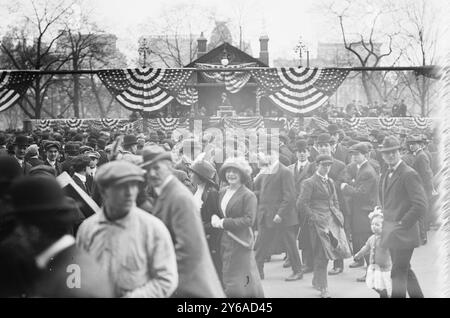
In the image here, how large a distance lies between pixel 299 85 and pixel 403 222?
166 cm

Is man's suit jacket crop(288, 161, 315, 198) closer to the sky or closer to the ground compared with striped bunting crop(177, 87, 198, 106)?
closer to the ground

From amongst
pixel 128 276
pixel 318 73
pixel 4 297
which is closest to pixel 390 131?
pixel 318 73

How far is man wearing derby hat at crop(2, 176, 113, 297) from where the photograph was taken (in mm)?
3553

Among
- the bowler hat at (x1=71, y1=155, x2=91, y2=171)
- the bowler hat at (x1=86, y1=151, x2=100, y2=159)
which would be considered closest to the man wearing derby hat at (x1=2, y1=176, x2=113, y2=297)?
the bowler hat at (x1=71, y1=155, x2=91, y2=171)

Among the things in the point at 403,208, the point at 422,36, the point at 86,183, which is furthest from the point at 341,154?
the point at 86,183

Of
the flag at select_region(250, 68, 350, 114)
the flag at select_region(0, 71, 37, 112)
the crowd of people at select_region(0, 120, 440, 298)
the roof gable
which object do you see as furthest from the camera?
the roof gable

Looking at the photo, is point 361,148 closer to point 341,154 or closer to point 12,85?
point 341,154

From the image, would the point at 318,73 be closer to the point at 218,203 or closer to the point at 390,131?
the point at 390,131

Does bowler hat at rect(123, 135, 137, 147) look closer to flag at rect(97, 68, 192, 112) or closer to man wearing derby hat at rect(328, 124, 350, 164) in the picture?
flag at rect(97, 68, 192, 112)

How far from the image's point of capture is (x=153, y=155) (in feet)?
12.8

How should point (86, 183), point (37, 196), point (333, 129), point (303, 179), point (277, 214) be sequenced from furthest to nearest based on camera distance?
point (333, 129)
point (303, 179)
point (277, 214)
point (86, 183)
point (37, 196)

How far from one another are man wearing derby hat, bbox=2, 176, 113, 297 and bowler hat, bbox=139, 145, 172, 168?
65 centimetres

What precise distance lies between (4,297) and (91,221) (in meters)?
0.85

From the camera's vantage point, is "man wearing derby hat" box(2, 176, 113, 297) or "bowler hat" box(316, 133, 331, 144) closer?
"man wearing derby hat" box(2, 176, 113, 297)
